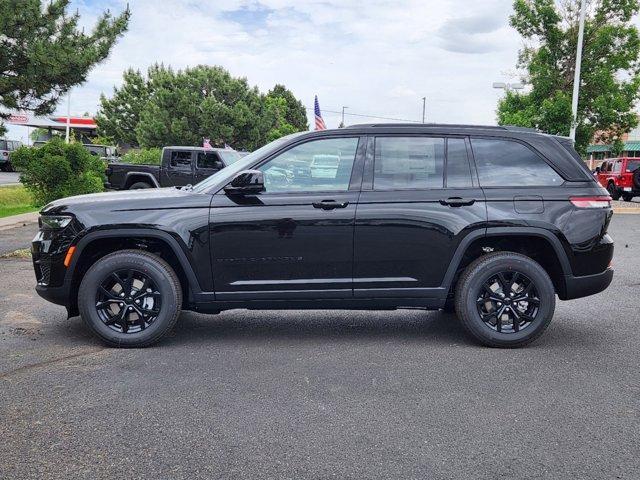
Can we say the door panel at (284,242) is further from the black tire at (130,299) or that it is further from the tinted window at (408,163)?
the black tire at (130,299)

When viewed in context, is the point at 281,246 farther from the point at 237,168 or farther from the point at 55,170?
the point at 55,170

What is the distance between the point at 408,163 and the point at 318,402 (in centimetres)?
224

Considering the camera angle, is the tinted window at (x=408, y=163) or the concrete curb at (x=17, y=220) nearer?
the tinted window at (x=408, y=163)

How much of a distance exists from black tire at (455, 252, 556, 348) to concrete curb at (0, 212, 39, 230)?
447 inches

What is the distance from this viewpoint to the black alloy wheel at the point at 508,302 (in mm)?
5113

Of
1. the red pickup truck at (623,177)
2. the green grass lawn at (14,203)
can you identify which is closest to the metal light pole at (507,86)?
the red pickup truck at (623,177)

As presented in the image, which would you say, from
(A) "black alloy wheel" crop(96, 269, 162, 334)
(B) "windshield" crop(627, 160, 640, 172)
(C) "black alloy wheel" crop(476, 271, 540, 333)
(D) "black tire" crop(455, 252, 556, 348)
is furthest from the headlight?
(B) "windshield" crop(627, 160, 640, 172)

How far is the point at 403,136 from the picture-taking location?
5.27 meters

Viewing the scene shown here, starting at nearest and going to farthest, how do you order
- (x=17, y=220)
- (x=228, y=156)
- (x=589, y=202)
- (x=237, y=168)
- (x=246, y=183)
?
(x=246, y=183), (x=589, y=202), (x=237, y=168), (x=17, y=220), (x=228, y=156)

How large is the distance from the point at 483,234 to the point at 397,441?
7.37 ft

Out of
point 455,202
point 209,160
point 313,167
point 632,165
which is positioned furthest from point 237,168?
point 632,165

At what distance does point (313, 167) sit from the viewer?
17.1 ft

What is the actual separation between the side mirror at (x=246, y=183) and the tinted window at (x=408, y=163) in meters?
0.95

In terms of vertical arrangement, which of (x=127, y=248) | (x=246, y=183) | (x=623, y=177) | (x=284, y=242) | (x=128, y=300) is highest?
(x=246, y=183)
